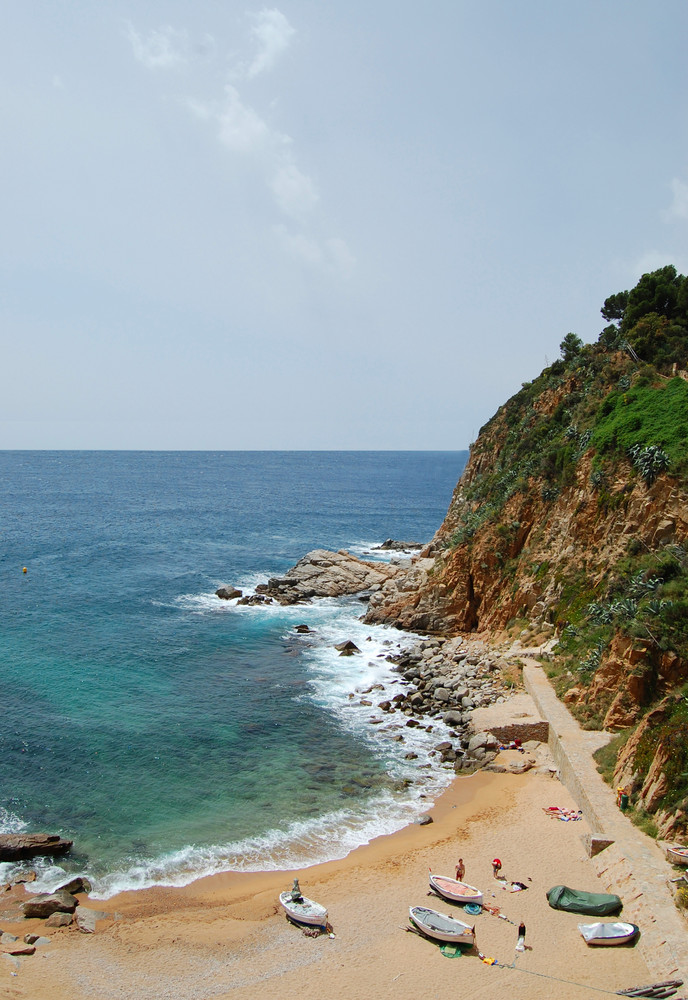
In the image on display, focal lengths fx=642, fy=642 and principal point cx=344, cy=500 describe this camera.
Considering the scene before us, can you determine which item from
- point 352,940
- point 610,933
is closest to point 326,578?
point 352,940

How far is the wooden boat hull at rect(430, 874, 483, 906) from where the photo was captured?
19688mm

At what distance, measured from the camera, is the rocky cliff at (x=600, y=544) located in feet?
84.7

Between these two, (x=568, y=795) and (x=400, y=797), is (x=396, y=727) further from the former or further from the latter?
(x=568, y=795)

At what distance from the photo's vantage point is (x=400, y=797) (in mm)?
27047

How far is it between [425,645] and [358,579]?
19873mm

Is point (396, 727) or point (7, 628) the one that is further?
point (7, 628)

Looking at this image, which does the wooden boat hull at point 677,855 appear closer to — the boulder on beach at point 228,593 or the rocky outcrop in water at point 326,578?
the rocky outcrop in water at point 326,578

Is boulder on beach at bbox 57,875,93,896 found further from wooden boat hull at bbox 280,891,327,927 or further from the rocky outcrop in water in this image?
the rocky outcrop in water

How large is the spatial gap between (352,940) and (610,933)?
23.6 feet

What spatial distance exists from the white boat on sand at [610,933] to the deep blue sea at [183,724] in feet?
28.6

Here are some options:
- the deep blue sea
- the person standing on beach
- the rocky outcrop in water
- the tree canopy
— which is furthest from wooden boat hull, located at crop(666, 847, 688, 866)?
the rocky outcrop in water

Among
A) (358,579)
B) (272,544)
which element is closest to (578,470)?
(358,579)

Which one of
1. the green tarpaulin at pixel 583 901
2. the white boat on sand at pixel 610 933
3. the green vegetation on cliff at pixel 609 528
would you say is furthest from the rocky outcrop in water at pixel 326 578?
the white boat on sand at pixel 610 933

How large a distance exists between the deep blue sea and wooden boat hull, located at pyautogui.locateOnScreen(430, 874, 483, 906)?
14.4ft
